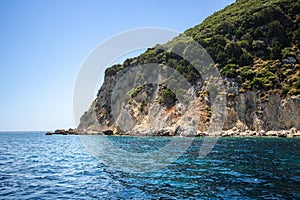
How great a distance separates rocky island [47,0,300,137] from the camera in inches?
2233

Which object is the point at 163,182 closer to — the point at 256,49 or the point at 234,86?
the point at 234,86

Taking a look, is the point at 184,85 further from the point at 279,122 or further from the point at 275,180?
the point at 275,180

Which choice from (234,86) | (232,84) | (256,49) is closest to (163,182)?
(234,86)

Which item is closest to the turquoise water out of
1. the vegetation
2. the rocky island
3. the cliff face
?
the rocky island

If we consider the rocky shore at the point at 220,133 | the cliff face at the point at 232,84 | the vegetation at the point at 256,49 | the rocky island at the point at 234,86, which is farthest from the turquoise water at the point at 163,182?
the vegetation at the point at 256,49

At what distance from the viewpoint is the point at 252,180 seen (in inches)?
546

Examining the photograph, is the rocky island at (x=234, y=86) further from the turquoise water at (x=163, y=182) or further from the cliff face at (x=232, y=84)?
the turquoise water at (x=163, y=182)

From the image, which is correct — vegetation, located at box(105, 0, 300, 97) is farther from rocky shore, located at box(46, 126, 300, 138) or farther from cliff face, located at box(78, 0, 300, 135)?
rocky shore, located at box(46, 126, 300, 138)

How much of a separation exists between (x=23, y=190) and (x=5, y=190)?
784 mm

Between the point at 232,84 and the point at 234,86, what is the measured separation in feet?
2.43

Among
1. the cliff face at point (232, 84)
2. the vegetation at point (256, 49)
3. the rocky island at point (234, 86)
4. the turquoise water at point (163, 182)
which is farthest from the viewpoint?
the vegetation at point (256, 49)

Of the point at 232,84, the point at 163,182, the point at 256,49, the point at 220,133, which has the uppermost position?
the point at 256,49

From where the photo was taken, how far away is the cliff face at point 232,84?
57.7 meters

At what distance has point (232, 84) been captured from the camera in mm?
63781
